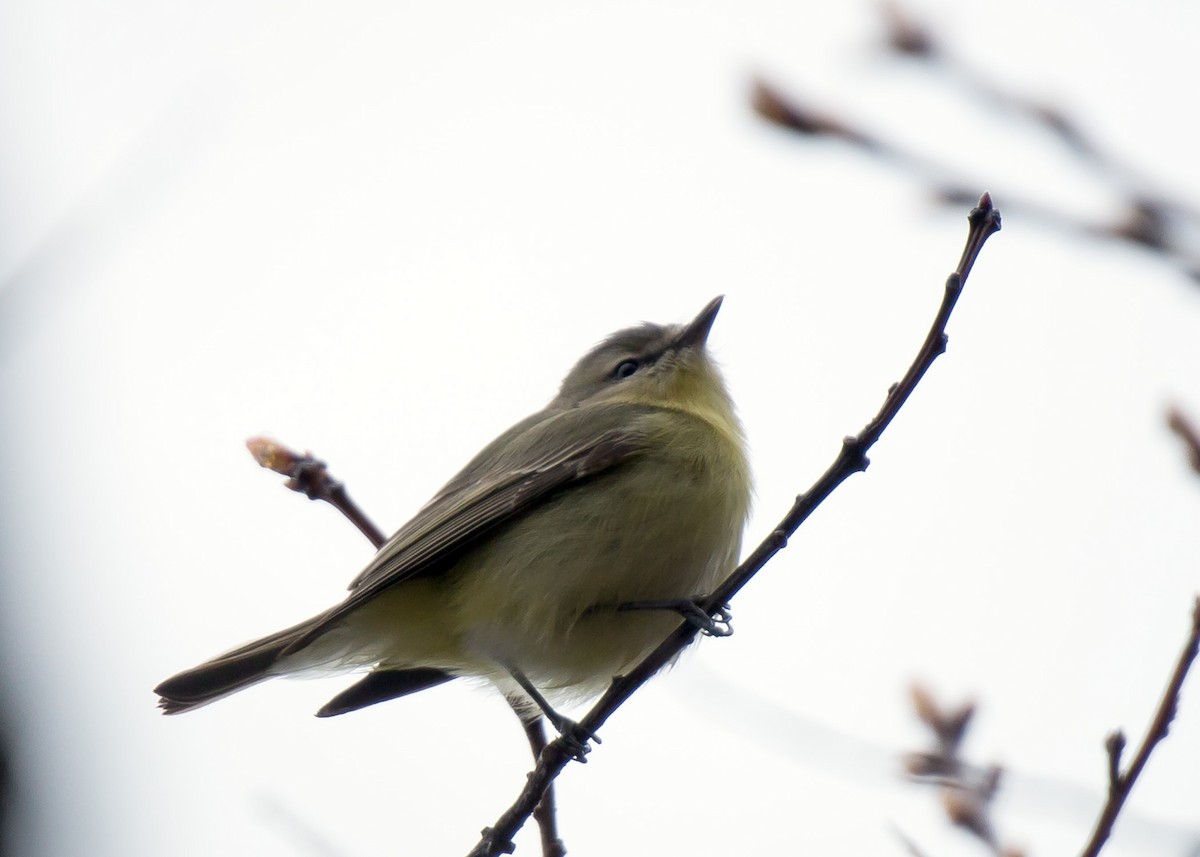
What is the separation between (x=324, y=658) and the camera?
5043 millimetres

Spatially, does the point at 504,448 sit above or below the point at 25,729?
above

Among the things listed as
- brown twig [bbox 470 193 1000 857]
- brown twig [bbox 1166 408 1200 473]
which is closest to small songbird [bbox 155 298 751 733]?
brown twig [bbox 470 193 1000 857]

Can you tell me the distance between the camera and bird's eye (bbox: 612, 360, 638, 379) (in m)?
6.21

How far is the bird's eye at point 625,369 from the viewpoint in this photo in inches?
245

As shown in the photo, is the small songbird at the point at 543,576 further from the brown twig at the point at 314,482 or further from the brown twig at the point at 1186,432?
the brown twig at the point at 1186,432

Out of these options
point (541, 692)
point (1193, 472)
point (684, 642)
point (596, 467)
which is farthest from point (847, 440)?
point (541, 692)

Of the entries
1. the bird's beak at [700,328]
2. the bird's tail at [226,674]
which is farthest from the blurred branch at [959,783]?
the bird's beak at [700,328]

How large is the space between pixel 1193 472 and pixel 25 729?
258 cm

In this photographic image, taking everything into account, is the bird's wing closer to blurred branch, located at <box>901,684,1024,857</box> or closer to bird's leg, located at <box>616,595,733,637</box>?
bird's leg, located at <box>616,595,733,637</box>

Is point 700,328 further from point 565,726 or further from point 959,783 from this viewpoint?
point 959,783

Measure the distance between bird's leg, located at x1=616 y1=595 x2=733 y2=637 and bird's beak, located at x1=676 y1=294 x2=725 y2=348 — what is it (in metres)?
1.75

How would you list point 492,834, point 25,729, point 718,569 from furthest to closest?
1. point 718,569
2. point 492,834
3. point 25,729

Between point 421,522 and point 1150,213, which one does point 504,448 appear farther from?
point 1150,213

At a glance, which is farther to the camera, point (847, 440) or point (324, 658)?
point (324, 658)
